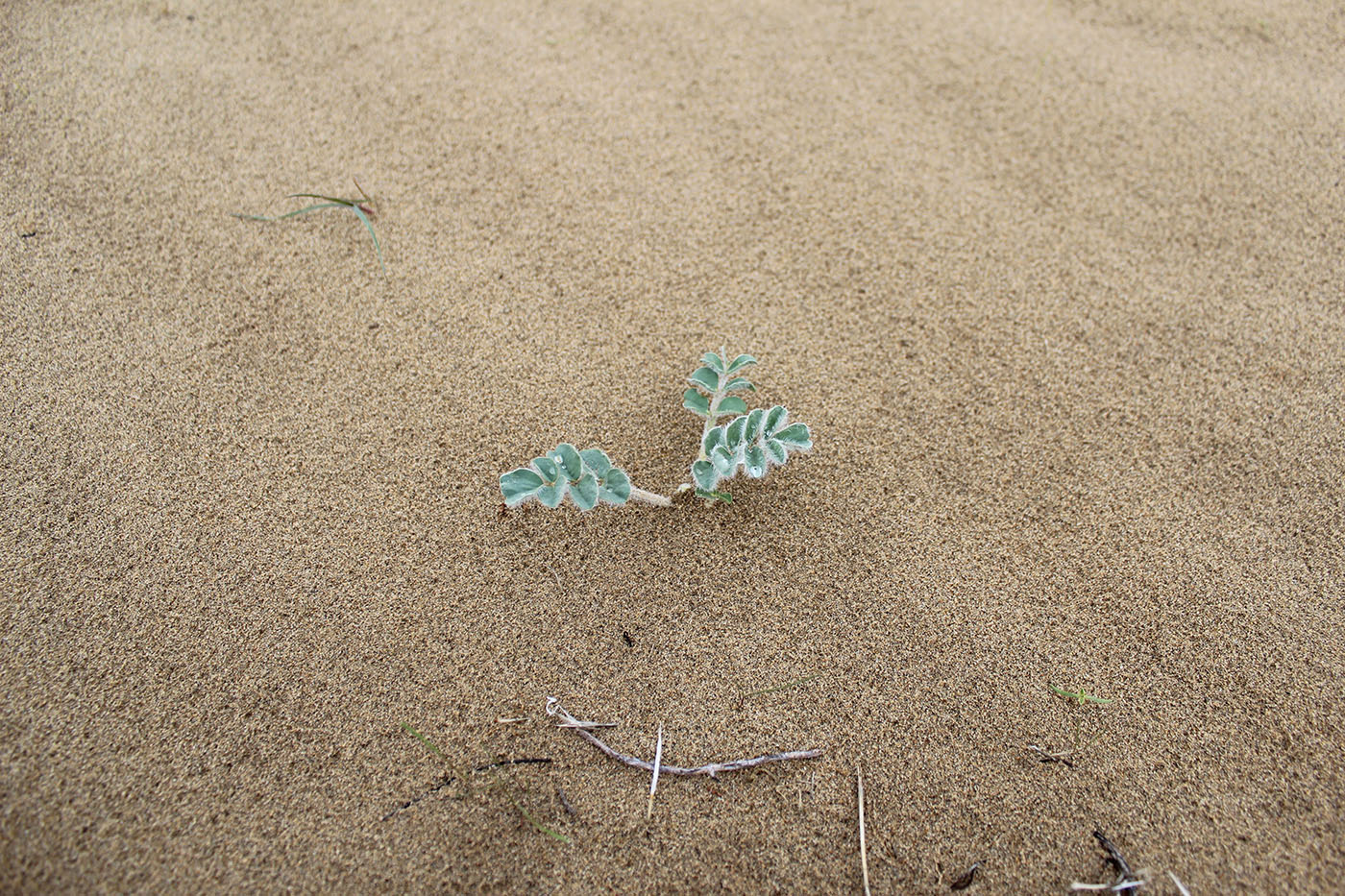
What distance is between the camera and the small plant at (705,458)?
111 centimetres

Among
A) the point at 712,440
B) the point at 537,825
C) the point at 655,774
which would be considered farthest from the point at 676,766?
the point at 712,440

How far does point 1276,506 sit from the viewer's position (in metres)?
1.35

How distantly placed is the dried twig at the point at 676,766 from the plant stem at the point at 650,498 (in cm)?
34

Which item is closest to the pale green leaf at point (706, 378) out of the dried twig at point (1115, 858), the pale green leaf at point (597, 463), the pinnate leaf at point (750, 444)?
the pinnate leaf at point (750, 444)

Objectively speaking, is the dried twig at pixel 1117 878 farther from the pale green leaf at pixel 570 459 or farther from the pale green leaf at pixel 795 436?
the pale green leaf at pixel 570 459

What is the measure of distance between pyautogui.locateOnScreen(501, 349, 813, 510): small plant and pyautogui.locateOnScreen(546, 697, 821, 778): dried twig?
0.30 metres

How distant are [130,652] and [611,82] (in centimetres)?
152

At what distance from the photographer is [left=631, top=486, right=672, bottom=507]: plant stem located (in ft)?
4.11

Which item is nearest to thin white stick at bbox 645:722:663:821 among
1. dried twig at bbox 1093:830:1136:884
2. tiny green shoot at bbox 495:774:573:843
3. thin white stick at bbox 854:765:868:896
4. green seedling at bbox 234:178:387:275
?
tiny green shoot at bbox 495:774:573:843

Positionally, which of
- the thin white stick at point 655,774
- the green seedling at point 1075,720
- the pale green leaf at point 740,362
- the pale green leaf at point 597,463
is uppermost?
the pale green leaf at point 740,362

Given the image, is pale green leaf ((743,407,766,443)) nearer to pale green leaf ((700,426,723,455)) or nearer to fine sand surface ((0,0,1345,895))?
pale green leaf ((700,426,723,455))

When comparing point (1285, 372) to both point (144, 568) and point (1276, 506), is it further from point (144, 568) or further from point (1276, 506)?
point (144, 568)

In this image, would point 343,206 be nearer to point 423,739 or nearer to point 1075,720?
point 423,739

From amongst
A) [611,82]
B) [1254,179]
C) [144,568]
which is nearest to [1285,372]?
[1254,179]
